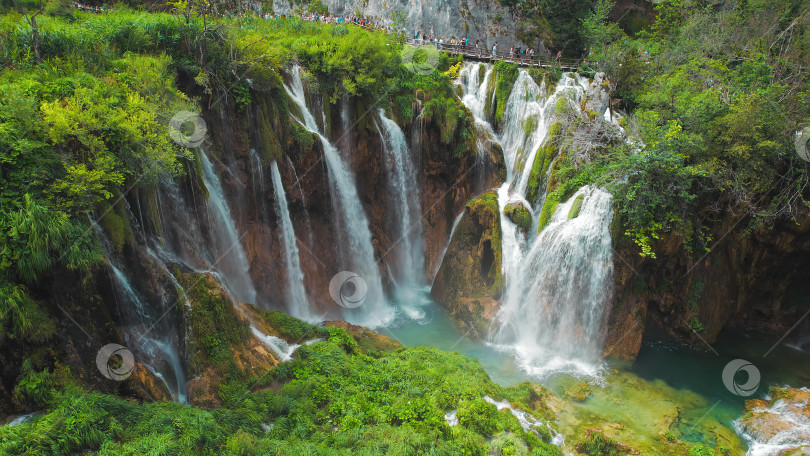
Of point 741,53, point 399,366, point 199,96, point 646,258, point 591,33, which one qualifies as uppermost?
point 591,33

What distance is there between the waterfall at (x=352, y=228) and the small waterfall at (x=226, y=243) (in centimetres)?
375

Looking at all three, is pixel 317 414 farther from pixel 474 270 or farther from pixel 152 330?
pixel 474 270

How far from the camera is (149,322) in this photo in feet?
27.9

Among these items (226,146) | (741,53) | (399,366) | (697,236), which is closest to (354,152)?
(226,146)

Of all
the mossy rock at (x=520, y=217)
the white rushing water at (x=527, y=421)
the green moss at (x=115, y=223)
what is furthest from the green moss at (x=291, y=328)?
the mossy rock at (x=520, y=217)

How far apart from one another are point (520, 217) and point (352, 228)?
244 inches

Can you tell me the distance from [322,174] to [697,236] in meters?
12.2

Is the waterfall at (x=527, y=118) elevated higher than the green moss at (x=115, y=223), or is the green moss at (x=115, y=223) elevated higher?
the waterfall at (x=527, y=118)

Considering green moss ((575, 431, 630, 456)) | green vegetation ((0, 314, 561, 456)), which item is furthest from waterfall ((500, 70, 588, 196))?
green moss ((575, 431, 630, 456))

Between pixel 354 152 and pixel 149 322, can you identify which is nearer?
pixel 149 322

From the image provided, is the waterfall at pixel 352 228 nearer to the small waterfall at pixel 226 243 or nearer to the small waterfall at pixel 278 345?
the small waterfall at pixel 226 243

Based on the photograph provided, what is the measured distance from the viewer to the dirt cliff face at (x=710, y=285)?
44.0ft

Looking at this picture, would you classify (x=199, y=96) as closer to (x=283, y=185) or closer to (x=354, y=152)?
(x=283, y=185)

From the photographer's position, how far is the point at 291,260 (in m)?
14.0
